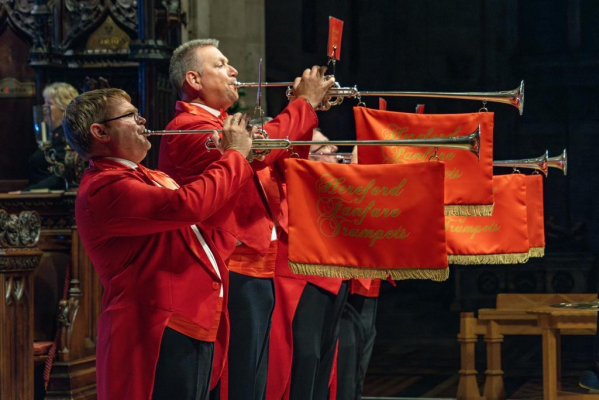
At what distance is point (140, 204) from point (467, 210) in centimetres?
196

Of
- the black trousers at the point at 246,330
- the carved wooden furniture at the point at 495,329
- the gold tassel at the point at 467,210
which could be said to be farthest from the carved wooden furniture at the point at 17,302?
the carved wooden furniture at the point at 495,329

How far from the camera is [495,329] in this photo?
21.0ft

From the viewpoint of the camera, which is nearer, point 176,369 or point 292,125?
point 176,369

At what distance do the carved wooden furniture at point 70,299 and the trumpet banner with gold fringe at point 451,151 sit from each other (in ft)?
6.57

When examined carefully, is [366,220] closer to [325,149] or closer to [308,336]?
[308,336]

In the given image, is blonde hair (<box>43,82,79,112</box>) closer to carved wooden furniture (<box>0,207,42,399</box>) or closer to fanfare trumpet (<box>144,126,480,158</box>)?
carved wooden furniture (<box>0,207,42,399</box>)

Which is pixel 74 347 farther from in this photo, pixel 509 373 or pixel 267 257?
pixel 509 373

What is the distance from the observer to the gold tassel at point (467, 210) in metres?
4.22

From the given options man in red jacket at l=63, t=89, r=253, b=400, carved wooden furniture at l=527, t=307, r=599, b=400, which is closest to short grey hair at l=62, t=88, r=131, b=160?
man in red jacket at l=63, t=89, r=253, b=400

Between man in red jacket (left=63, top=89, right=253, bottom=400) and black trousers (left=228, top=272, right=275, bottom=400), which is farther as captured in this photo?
black trousers (left=228, top=272, right=275, bottom=400)

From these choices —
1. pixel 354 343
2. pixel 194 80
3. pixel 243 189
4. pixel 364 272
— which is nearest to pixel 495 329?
pixel 354 343

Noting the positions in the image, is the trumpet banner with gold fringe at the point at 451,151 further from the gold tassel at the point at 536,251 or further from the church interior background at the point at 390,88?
the church interior background at the point at 390,88

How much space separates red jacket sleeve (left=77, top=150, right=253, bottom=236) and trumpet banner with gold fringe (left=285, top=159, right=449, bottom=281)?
0.74 metres

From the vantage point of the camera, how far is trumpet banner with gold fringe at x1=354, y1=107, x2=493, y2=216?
422 cm
